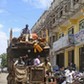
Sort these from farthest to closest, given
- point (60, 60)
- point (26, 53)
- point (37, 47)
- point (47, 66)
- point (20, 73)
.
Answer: point (60, 60)
point (26, 53)
point (37, 47)
point (47, 66)
point (20, 73)

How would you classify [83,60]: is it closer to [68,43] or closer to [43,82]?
[68,43]

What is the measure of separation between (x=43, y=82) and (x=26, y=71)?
766 mm

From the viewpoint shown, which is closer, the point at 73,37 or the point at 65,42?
the point at 73,37

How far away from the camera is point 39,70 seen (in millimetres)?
12797

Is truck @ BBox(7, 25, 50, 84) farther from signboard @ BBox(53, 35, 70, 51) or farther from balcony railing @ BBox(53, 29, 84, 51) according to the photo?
signboard @ BBox(53, 35, 70, 51)

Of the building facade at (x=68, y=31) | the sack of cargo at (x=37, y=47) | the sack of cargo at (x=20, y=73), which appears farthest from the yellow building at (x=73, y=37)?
the sack of cargo at (x=20, y=73)

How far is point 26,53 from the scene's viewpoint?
1409cm

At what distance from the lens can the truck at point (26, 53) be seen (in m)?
12.8

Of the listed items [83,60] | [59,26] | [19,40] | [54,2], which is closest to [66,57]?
[59,26]

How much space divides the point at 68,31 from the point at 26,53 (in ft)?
64.0

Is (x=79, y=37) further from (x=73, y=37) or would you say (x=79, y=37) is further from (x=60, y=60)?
(x=60, y=60)

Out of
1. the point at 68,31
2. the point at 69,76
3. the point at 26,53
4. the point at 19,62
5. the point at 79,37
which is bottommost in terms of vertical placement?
the point at 69,76

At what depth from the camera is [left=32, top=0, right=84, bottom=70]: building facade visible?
92.0 feet

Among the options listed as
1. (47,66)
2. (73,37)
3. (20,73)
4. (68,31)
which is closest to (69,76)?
(47,66)
